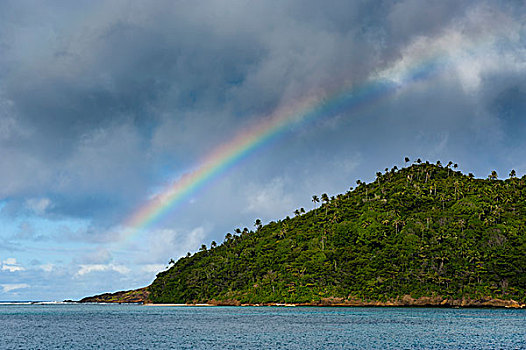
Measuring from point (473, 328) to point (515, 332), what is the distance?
1310cm

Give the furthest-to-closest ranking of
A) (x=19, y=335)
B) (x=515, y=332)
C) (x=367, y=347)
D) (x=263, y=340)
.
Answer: (x=19, y=335), (x=515, y=332), (x=263, y=340), (x=367, y=347)

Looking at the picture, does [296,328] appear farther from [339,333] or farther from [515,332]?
[515,332]

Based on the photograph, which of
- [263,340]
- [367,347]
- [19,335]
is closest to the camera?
[367,347]

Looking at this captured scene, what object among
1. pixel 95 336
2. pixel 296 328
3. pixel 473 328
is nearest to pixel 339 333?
pixel 296 328

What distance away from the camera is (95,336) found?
396 ft

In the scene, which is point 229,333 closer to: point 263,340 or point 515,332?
point 263,340

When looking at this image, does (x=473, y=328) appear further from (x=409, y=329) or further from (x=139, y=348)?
(x=139, y=348)

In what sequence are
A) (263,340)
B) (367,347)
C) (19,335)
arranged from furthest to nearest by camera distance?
(19,335) → (263,340) → (367,347)

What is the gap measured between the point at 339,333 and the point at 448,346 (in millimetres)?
30265

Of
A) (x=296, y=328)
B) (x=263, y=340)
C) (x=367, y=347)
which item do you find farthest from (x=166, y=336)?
(x=367, y=347)

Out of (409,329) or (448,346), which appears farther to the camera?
(409,329)

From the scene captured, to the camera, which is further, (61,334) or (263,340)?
(61,334)

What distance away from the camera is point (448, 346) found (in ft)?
306

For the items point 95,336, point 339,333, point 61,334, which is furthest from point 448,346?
point 61,334
